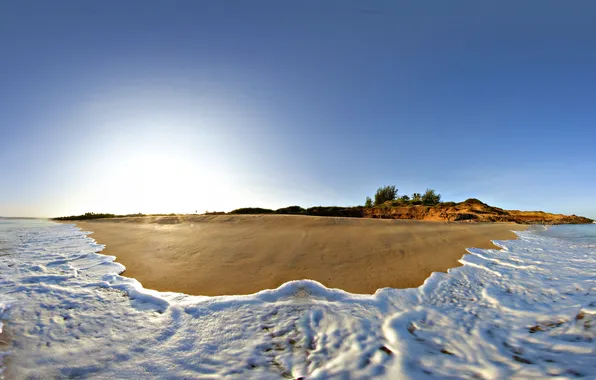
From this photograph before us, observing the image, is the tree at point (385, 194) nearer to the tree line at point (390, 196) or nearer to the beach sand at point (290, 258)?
the tree line at point (390, 196)

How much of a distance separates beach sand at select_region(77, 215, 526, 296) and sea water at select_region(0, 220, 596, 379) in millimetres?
321

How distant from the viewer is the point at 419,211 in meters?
21.7

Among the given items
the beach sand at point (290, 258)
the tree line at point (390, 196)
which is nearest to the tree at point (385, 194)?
the tree line at point (390, 196)

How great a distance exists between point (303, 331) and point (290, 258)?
2620 mm

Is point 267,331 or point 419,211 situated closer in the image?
point 267,331

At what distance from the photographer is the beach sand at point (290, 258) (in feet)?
12.4

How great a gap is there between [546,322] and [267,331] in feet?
9.93

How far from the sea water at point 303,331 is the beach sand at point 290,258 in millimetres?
321

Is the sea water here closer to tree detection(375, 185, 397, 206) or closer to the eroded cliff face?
the eroded cliff face

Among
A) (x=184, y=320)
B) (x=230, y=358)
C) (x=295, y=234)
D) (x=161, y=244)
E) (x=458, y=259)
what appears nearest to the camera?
(x=230, y=358)

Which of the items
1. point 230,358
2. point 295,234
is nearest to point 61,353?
point 230,358

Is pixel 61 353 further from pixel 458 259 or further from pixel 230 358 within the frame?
pixel 458 259

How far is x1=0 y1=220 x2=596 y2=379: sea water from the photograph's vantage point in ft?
6.20

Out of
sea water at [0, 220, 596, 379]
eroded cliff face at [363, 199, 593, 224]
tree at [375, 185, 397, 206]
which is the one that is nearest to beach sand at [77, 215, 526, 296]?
sea water at [0, 220, 596, 379]
